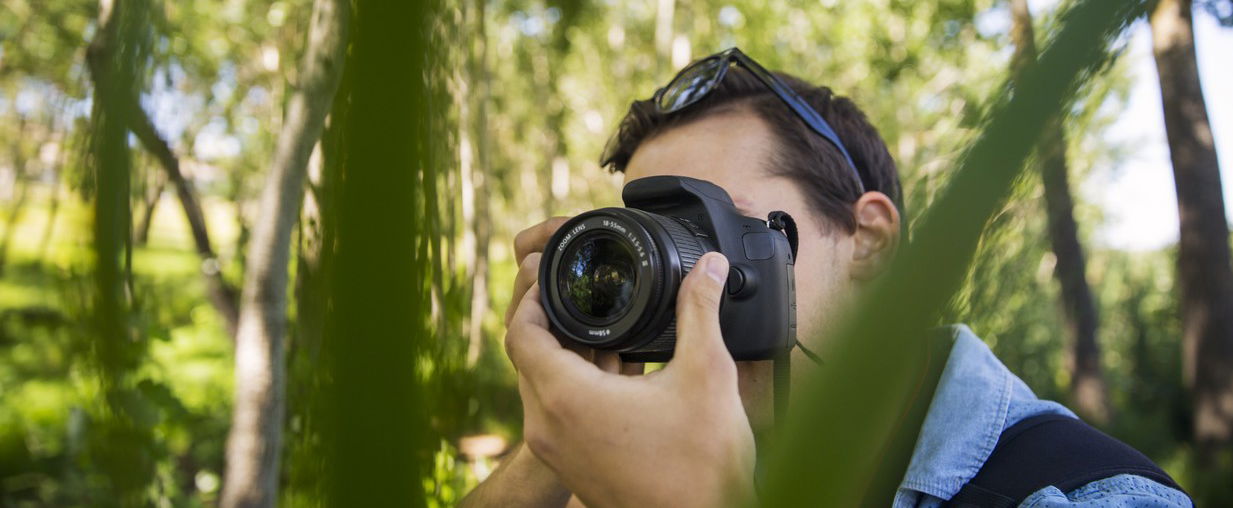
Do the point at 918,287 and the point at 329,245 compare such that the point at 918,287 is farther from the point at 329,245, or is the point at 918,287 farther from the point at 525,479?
the point at 525,479

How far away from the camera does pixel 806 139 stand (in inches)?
62.4

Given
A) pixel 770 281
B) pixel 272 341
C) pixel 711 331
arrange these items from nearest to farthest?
pixel 711 331, pixel 770 281, pixel 272 341

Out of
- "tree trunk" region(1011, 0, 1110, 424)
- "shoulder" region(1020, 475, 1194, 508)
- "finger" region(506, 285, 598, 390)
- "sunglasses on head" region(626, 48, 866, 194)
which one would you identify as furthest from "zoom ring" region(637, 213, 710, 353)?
"tree trunk" region(1011, 0, 1110, 424)

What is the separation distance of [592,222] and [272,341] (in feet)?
4.25

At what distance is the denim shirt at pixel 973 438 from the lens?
3.30ft

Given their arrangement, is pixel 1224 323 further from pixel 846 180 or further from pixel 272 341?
pixel 272 341

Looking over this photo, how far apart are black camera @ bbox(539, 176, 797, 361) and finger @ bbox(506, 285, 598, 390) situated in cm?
2

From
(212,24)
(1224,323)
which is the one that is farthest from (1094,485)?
(212,24)

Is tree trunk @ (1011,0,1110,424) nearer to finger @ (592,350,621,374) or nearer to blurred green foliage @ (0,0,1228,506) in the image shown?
blurred green foliage @ (0,0,1228,506)

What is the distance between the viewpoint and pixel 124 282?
0.72 ft

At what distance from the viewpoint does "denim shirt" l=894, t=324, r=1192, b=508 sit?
101 centimetres

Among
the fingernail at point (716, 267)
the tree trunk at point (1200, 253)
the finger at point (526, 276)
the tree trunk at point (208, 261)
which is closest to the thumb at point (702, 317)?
the fingernail at point (716, 267)

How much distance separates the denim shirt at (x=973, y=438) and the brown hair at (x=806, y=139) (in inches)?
12.4

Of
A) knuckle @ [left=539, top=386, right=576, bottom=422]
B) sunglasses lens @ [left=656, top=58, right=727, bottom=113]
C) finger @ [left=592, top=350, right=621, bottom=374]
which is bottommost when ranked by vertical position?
knuckle @ [left=539, top=386, right=576, bottom=422]
